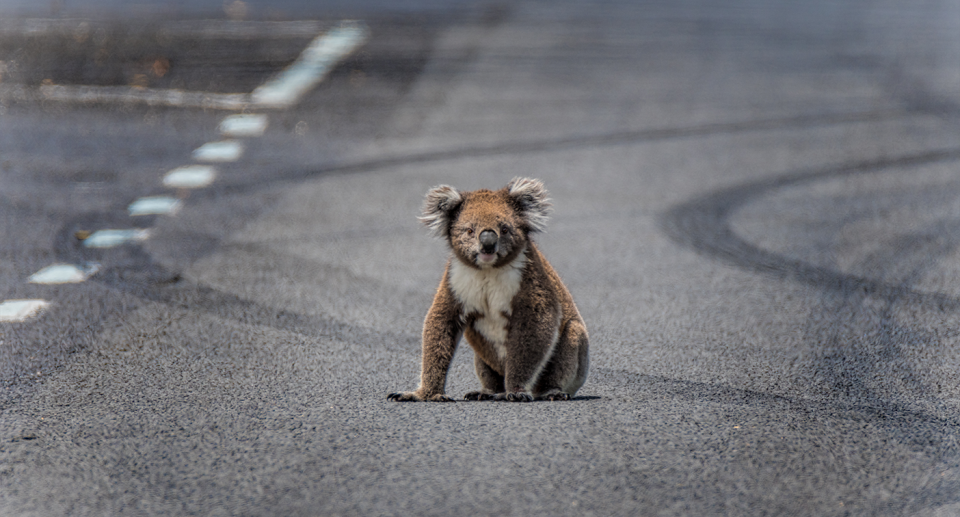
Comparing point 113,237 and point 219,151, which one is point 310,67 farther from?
point 113,237

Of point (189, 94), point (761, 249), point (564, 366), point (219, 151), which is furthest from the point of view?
point (189, 94)

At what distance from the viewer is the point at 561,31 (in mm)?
17266

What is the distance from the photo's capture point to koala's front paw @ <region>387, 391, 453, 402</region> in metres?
4.49

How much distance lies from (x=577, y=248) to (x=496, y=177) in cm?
186

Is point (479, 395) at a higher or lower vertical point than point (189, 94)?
lower

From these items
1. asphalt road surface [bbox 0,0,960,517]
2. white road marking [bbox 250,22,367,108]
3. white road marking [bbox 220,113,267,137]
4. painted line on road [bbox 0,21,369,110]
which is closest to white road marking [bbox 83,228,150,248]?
asphalt road surface [bbox 0,0,960,517]

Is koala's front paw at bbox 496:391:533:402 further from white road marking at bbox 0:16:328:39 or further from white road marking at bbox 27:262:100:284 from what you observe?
white road marking at bbox 0:16:328:39

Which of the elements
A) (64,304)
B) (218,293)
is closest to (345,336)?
(218,293)

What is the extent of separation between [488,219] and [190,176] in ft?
18.6

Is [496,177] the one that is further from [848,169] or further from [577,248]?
[848,169]

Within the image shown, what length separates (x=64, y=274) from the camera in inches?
261

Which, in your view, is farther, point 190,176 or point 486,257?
point 190,176

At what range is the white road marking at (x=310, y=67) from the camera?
12.1 metres

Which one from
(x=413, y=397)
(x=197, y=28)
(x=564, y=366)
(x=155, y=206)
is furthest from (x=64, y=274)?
(x=197, y=28)
